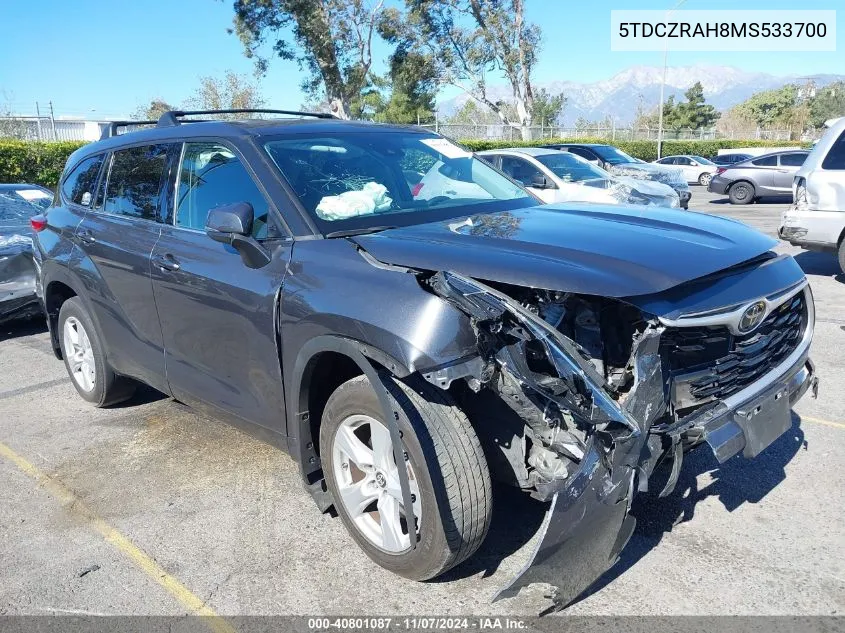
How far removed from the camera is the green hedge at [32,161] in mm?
17734

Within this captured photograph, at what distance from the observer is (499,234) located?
9.95 feet

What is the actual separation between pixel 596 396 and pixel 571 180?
34.0 feet

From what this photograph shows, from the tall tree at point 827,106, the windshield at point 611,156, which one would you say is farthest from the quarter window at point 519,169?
the tall tree at point 827,106

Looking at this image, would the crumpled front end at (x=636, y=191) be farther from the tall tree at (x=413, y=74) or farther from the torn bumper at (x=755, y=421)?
the tall tree at (x=413, y=74)

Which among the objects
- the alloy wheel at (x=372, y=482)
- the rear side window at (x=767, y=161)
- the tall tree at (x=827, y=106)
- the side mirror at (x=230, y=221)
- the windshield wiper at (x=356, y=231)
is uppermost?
the tall tree at (x=827, y=106)

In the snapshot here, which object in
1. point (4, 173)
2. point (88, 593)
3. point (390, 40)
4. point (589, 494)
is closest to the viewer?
point (589, 494)

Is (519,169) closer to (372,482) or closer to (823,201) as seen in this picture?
(823,201)

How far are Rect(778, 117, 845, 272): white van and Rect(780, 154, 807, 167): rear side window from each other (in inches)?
498

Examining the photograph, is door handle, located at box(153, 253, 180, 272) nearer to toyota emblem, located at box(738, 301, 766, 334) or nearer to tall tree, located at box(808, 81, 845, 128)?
toyota emblem, located at box(738, 301, 766, 334)

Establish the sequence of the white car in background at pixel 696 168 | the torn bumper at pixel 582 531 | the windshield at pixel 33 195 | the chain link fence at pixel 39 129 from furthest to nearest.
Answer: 1. the white car in background at pixel 696 168
2. the chain link fence at pixel 39 129
3. the windshield at pixel 33 195
4. the torn bumper at pixel 582 531

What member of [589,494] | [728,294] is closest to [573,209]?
[728,294]

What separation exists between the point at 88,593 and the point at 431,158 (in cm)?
279

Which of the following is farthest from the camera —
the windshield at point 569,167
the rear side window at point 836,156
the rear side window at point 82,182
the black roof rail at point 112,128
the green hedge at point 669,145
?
the green hedge at point 669,145

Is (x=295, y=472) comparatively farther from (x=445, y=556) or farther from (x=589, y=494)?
(x=589, y=494)
